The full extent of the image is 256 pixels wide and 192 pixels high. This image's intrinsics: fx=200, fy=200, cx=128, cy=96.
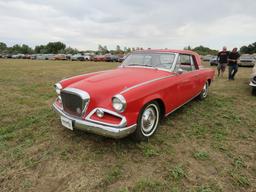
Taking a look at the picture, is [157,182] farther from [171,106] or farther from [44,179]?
[171,106]

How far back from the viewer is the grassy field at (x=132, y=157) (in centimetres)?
252

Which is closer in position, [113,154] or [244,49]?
[113,154]

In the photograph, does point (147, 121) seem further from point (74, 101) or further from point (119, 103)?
point (74, 101)

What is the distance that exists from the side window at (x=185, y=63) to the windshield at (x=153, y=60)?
0.72 ft

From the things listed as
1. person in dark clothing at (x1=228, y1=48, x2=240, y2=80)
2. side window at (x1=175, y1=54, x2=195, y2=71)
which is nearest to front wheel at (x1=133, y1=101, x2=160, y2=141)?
side window at (x1=175, y1=54, x2=195, y2=71)

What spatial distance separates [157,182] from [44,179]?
4.80 feet

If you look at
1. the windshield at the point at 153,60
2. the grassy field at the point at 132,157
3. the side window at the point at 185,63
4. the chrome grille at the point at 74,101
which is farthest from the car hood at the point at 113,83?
the grassy field at the point at 132,157

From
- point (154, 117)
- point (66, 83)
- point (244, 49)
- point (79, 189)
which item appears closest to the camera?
point (79, 189)

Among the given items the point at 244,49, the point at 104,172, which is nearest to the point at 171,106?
the point at 104,172

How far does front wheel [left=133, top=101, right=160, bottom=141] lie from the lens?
3240 mm

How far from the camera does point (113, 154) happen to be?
313cm

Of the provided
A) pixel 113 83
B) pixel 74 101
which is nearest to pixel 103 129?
pixel 74 101

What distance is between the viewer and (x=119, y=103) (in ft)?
9.45

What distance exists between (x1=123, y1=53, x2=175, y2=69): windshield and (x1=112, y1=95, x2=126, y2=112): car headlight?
5.81 feet
